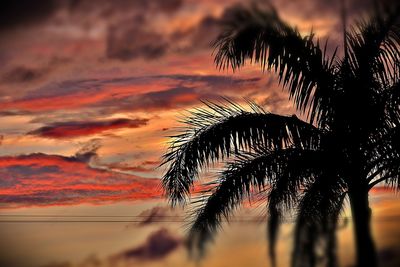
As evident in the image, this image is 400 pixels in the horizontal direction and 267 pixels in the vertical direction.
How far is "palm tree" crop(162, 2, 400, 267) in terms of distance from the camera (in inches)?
520

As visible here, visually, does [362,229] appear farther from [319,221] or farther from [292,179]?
[292,179]

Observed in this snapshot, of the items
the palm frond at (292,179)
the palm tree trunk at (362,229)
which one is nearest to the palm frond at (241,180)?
the palm frond at (292,179)

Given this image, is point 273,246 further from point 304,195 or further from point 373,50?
point 373,50

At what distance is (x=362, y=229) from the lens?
536 inches

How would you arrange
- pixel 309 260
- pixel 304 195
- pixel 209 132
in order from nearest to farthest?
1. pixel 209 132
2. pixel 304 195
3. pixel 309 260

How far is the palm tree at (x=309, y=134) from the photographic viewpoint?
13219 mm

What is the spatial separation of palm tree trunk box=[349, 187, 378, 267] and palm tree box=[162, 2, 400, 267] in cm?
2

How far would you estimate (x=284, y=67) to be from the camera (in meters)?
13.7

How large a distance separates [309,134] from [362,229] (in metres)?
2.17

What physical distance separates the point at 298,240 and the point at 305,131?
2.73 metres

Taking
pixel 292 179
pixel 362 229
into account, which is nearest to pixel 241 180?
pixel 292 179

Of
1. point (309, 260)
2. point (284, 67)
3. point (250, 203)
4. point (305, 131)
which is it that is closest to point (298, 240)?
point (309, 260)

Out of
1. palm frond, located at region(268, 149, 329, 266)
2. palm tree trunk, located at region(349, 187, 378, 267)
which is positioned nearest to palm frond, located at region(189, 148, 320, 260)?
palm frond, located at region(268, 149, 329, 266)

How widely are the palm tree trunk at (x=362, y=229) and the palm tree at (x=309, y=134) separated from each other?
20 mm
